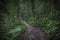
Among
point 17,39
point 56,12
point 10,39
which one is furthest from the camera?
point 56,12

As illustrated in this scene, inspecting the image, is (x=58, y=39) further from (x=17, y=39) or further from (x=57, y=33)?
(x=17, y=39)

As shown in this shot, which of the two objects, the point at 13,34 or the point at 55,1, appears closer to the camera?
the point at 13,34

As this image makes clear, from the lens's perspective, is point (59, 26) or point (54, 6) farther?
point (54, 6)

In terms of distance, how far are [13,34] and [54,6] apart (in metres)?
5.45

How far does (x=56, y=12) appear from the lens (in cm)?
1090

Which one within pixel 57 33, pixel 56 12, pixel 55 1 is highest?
pixel 55 1

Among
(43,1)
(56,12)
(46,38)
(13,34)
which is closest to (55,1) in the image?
(56,12)

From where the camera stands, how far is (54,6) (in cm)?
1185

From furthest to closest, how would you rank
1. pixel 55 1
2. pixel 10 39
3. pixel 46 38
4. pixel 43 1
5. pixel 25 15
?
1. pixel 25 15
2. pixel 43 1
3. pixel 55 1
4. pixel 46 38
5. pixel 10 39

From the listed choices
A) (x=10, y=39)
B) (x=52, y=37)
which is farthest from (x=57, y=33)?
(x=10, y=39)

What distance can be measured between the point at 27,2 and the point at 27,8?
1140mm

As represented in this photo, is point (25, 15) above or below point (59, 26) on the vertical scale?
below

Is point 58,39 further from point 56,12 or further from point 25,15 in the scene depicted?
point 25,15

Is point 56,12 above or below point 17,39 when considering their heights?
above
